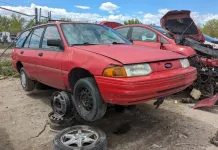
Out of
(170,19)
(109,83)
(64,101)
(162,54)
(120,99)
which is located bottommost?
(64,101)

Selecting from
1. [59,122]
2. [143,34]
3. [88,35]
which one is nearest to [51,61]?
[88,35]

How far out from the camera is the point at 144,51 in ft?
11.9

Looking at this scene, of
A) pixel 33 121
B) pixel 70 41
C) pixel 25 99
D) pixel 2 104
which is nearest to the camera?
pixel 70 41

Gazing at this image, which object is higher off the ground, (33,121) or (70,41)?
(70,41)

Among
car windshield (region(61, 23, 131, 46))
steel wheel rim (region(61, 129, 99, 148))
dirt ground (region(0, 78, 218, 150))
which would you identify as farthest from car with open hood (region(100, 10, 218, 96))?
steel wheel rim (region(61, 129, 99, 148))

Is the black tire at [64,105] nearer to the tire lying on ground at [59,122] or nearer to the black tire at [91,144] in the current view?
the tire lying on ground at [59,122]

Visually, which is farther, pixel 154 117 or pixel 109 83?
pixel 154 117

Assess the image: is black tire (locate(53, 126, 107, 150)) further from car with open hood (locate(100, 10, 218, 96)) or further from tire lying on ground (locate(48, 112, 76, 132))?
car with open hood (locate(100, 10, 218, 96))

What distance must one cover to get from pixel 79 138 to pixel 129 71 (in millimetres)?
1178

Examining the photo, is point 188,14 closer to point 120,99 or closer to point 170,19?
point 170,19

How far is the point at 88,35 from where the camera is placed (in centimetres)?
425

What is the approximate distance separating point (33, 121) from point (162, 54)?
2.68 meters

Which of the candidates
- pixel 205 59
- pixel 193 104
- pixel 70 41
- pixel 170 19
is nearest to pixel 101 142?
pixel 70 41

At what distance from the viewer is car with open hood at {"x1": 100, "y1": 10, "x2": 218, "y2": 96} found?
602 cm
